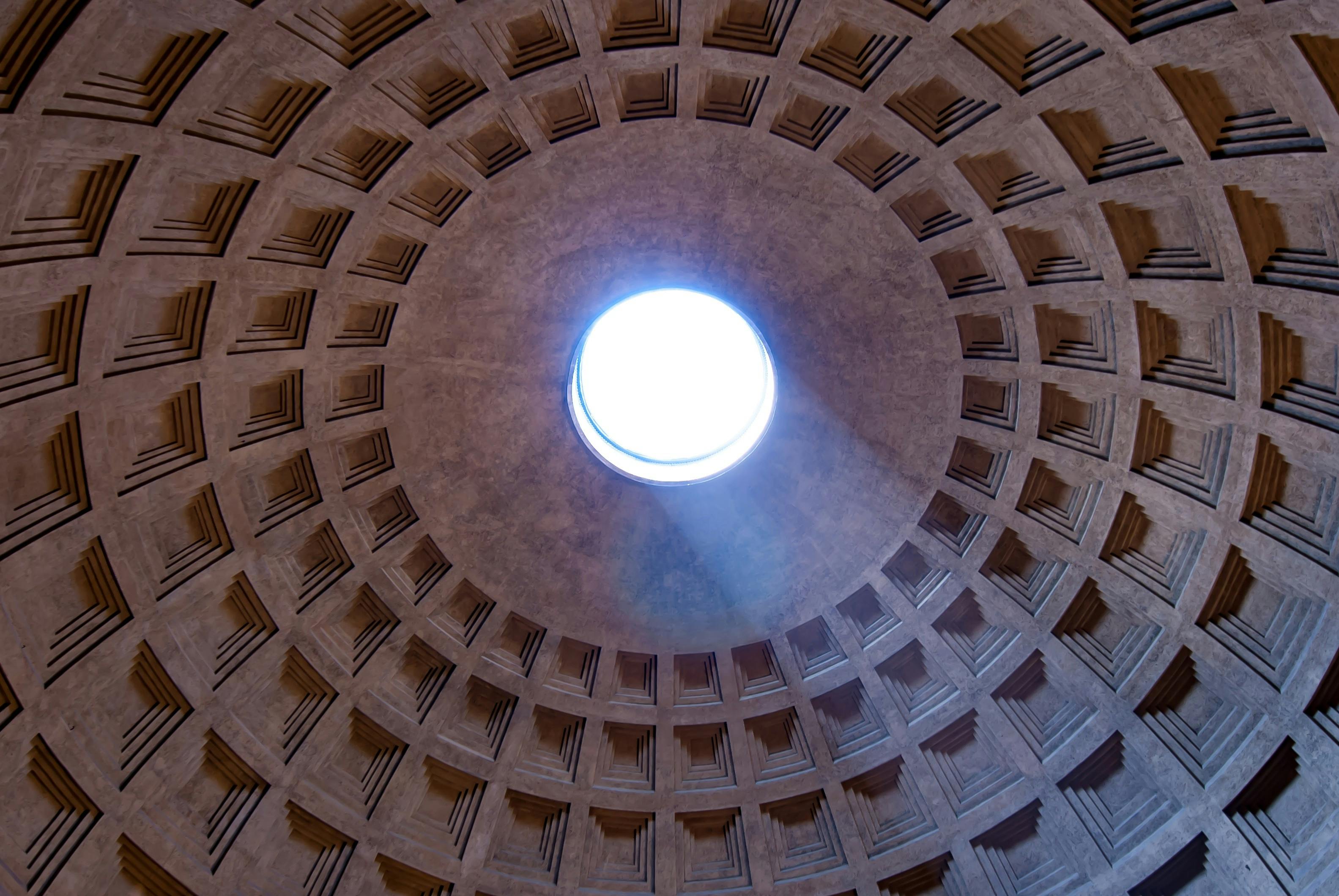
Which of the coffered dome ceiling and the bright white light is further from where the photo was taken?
the bright white light

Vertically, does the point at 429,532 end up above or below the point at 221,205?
below

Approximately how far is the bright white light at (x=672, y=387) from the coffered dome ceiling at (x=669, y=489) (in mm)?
874

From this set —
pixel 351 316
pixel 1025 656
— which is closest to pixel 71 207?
pixel 351 316

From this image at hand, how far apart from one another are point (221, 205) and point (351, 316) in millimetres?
3906

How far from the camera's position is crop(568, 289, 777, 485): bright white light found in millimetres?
24547

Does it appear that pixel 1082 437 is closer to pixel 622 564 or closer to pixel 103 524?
pixel 622 564

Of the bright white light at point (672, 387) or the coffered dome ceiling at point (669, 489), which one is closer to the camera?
the coffered dome ceiling at point (669, 489)

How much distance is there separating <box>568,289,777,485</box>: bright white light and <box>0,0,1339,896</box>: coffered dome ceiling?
874 mm

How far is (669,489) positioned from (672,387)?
560 cm

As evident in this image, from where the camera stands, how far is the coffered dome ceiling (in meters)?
16.3

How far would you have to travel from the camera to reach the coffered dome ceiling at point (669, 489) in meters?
16.3

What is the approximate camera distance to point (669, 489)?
24.7 m

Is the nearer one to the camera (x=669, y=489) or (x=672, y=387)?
(x=669, y=489)

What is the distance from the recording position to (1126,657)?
21078 mm
